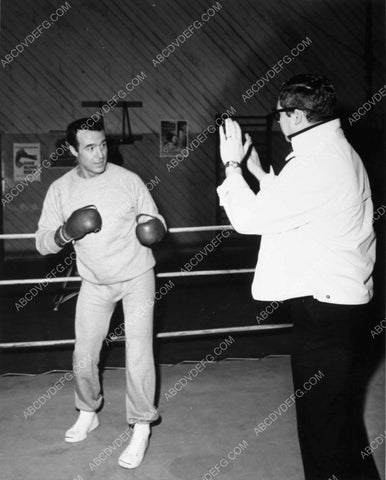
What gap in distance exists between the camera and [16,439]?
237 centimetres

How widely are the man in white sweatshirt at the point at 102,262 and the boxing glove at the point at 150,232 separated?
0.07 m

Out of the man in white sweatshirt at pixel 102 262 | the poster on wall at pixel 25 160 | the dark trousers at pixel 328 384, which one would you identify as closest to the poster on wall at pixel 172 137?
the poster on wall at pixel 25 160

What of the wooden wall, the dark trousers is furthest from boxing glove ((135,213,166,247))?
the wooden wall

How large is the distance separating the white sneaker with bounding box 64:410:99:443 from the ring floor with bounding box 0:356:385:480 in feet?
0.09

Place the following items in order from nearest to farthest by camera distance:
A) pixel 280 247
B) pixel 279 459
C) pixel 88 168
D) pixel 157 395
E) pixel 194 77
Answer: pixel 280 247
pixel 279 459
pixel 88 168
pixel 157 395
pixel 194 77

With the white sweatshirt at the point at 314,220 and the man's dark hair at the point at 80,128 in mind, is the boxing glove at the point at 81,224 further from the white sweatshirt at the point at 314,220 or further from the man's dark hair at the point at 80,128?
the white sweatshirt at the point at 314,220

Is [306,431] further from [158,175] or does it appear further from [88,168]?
[158,175]

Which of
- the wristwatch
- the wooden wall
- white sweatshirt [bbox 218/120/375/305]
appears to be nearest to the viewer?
white sweatshirt [bbox 218/120/375/305]

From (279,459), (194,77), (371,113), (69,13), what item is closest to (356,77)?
(371,113)

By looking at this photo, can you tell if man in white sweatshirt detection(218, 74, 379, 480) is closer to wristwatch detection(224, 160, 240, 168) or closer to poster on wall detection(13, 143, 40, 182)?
wristwatch detection(224, 160, 240, 168)

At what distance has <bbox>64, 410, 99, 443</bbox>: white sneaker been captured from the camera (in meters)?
2.36

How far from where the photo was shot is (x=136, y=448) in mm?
2207

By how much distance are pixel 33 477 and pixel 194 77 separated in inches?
288

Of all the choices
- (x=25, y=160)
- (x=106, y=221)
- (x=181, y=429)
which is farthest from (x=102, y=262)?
(x=25, y=160)
